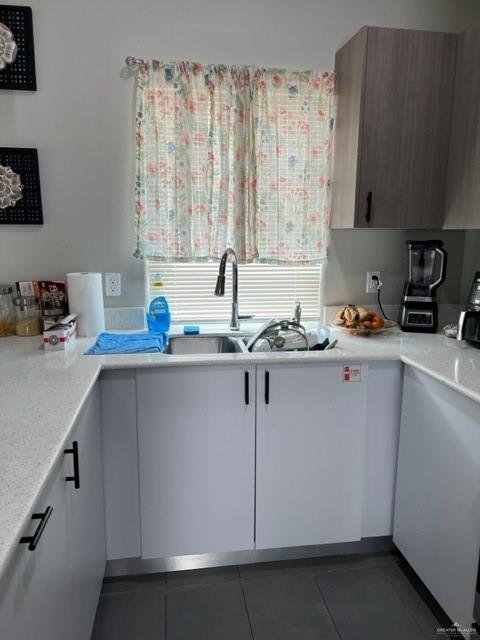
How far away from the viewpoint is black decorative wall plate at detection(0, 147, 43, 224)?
2.12m

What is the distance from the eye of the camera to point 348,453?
1935mm

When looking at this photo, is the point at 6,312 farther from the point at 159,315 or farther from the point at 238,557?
the point at 238,557

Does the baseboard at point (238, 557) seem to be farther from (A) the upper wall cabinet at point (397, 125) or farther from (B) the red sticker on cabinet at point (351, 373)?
(A) the upper wall cabinet at point (397, 125)

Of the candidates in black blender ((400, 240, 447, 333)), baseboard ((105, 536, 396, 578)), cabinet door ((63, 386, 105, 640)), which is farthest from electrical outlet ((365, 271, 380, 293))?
cabinet door ((63, 386, 105, 640))

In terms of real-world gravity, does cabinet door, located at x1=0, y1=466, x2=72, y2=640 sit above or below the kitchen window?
below

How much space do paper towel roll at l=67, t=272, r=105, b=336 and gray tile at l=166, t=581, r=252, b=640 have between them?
117cm

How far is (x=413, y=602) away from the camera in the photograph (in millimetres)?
1810

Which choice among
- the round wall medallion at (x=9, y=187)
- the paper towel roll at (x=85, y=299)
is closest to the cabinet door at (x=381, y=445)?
the paper towel roll at (x=85, y=299)

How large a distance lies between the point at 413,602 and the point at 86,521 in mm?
1294

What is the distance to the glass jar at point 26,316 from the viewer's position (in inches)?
83.5

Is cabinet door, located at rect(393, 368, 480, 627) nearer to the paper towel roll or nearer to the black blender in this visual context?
the black blender

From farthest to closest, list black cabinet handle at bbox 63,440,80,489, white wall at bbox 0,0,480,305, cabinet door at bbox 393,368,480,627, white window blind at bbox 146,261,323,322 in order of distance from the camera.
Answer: white window blind at bbox 146,261,323,322, white wall at bbox 0,0,480,305, cabinet door at bbox 393,368,480,627, black cabinet handle at bbox 63,440,80,489

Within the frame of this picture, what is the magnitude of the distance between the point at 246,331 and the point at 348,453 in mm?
762

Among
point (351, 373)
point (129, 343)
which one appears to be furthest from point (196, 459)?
point (351, 373)
